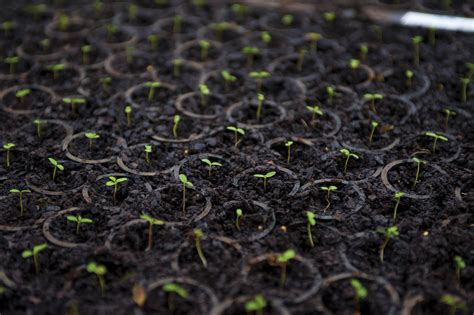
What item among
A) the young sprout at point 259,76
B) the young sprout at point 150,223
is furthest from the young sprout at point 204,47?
the young sprout at point 150,223

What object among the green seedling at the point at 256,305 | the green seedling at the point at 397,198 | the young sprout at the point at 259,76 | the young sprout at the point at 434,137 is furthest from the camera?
the young sprout at the point at 259,76

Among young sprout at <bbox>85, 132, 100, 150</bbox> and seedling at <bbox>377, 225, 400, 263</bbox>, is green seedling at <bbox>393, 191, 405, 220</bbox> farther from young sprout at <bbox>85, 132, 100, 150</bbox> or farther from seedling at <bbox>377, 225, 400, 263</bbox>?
young sprout at <bbox>85, 132, 100, 150</bbox>

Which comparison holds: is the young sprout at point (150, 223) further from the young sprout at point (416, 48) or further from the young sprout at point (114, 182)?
the young sprout at point (416, 48)

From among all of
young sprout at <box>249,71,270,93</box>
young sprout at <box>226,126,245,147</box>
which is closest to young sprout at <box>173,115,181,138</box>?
young sprout at <box>226,126,245,147</box>

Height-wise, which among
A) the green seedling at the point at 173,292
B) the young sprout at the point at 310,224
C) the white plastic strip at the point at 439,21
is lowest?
the green seedling at the point at 173,292

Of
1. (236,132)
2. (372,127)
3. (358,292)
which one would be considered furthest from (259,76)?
(358,292)

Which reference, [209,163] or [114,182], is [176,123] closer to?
[209,163]
